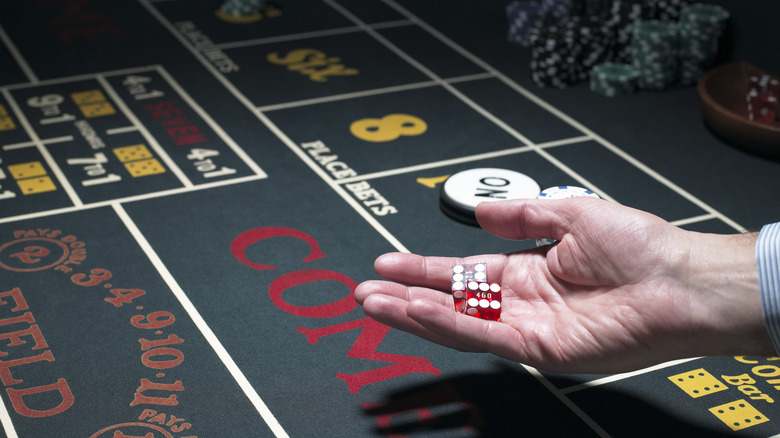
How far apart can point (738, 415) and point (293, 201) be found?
6.51ft

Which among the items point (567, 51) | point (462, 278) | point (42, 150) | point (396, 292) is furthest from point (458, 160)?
point (42, 150)

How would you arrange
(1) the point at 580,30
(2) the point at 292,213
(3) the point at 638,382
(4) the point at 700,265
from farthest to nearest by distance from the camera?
1. (1) the point at 580,30
2. (2) the point at 292,213
3. (3) the point at 638,382
4. (4) the point at 700,265

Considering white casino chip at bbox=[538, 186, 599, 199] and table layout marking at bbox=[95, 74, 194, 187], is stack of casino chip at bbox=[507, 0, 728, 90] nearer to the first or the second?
white casino chip at bbox=[538, 186, 599, 199]

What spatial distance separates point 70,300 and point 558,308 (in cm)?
168

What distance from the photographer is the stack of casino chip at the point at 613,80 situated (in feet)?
16.6

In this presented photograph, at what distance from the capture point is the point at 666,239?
2.50 m

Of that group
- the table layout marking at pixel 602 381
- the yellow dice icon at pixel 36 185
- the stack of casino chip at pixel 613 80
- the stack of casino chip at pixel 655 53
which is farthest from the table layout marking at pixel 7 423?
the stack of casino chip at pixel 655 53

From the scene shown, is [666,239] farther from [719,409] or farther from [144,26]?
[144,26]

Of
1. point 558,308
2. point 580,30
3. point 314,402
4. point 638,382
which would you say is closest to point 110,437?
point 314,402

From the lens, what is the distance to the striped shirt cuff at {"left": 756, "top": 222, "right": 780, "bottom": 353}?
88.6 inches

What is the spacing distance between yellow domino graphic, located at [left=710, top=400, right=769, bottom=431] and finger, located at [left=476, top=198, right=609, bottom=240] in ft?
2.30

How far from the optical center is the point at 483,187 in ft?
12.6

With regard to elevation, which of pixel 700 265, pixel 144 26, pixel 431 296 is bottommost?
pixel 144 26

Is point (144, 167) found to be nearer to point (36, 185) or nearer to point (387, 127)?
point (36, 185)
